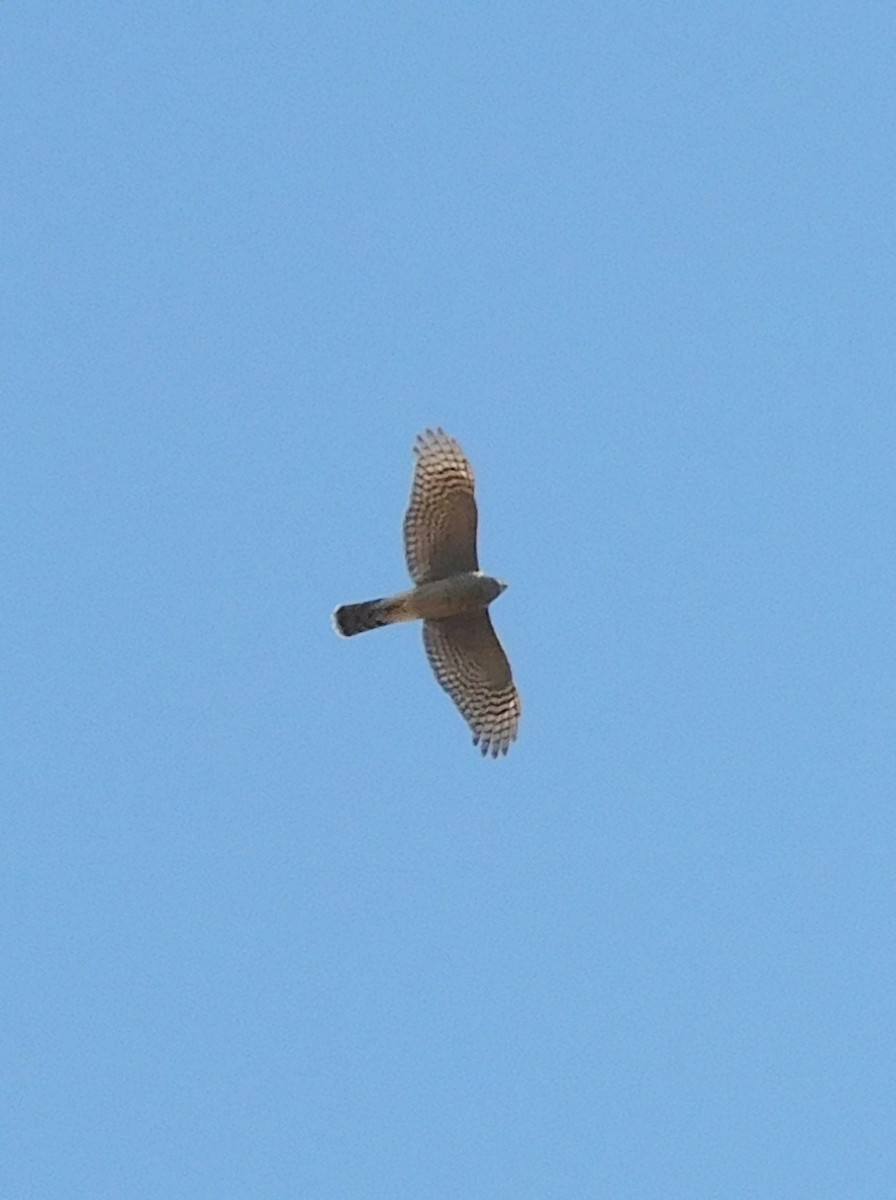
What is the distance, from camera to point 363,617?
51344 mm

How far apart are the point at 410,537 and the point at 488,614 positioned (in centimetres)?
126

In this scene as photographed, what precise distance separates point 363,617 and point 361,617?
23 millimetres

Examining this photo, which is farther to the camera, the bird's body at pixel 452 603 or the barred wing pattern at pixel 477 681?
→ the barred wing pattern at pixel 477 681

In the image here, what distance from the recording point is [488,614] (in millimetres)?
51312

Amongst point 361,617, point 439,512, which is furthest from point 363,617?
point 439,512

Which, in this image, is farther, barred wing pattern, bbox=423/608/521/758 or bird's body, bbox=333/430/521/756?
barred wing pattern, bbox=423/608/521/758

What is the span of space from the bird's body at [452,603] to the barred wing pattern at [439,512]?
11mm

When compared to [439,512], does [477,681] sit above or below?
below

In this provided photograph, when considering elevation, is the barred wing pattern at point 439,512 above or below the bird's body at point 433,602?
above

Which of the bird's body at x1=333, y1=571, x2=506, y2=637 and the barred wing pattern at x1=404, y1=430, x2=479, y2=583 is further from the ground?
the barred wing pattern at x1=404, y1=430, x2=479, y2=583

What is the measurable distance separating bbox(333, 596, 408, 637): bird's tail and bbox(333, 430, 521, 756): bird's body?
0.04 feet

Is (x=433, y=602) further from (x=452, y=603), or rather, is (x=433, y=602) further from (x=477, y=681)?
(x=477, y=681)

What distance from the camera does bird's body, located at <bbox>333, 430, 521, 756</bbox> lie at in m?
50.9

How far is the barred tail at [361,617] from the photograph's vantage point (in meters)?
51.2
